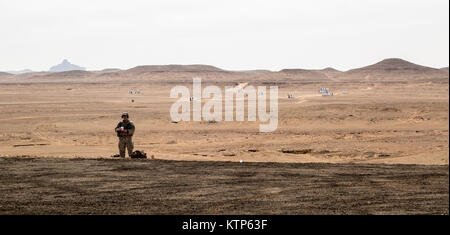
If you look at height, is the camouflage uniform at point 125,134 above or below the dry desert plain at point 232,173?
above

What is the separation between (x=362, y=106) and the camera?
3594cm

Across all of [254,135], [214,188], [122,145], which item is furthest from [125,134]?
[254,135]

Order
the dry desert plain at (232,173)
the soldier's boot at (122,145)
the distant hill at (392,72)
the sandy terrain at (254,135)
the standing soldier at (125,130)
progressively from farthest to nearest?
the distant hill at (392,72) < the sandy terrain at (254,135) < the soldier's boot at (122,145) < the standing soldier at (125,130) < the dry desert plain at (232,173)

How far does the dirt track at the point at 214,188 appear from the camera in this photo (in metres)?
8.25

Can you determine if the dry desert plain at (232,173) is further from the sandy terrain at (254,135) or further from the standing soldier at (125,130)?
the standing soldier at (125,130)

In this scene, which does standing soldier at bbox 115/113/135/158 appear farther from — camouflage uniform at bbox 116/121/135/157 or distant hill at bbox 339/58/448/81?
distant hill at bbox 339/58/448/81

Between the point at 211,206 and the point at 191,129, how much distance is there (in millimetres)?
19007

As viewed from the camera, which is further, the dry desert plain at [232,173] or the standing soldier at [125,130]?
the standing soldier at [125,130]

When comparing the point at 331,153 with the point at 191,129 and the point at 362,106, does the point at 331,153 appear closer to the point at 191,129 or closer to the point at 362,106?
the point at 191,129

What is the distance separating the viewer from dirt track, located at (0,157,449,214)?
325 inches

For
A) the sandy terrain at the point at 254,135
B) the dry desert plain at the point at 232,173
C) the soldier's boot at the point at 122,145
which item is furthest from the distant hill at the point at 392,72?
the soldier's boot at the point at 122,145

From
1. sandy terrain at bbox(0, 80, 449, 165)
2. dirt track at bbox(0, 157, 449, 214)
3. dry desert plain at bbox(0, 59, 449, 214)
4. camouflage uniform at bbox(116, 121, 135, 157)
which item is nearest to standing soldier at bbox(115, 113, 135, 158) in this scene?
camouflage uniform at bbox(116, 121, 135, 157)
